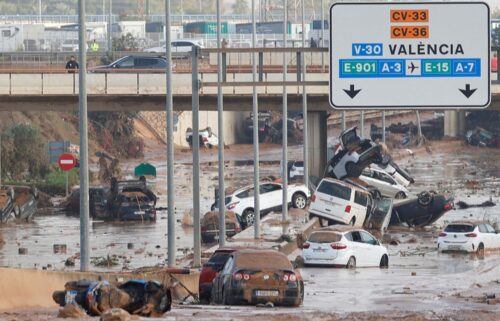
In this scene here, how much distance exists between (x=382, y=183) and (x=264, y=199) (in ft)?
19.6

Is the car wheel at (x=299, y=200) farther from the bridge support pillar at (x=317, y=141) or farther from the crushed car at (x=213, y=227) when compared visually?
the crushed car at (x=213, y=227)

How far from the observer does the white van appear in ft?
178

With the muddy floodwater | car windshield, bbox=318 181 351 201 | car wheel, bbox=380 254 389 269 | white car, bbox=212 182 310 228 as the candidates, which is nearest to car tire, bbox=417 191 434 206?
the muddy floodwater

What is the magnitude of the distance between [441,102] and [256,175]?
19193 millimetres

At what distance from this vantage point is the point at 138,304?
85.6 feet

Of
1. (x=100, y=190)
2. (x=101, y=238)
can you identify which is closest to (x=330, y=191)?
(x=101, y=238)

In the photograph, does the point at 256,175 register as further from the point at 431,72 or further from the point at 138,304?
the point at 138,304

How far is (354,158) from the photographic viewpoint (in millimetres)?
62344

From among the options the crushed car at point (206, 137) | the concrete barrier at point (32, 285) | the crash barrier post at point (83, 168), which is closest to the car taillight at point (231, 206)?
the crash barrier post at point (83, 168)

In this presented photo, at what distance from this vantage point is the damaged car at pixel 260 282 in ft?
94.8


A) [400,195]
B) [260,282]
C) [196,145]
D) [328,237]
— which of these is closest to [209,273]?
[260,282]

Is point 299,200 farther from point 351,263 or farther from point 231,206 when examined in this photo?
point 351,263

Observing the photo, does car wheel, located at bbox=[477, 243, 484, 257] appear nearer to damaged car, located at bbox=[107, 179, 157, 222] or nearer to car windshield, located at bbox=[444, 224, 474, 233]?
car windshield, located at bbox=[444, 224, 474, 233]

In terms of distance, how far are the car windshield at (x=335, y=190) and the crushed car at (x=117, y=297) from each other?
92.9 ft
